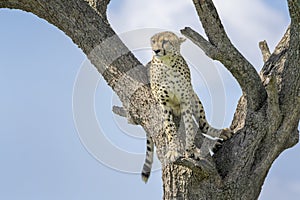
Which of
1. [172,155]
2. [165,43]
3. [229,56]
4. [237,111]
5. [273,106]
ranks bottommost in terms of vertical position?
[172,155]

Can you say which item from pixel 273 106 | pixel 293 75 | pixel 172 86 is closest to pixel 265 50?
pixel 293 75

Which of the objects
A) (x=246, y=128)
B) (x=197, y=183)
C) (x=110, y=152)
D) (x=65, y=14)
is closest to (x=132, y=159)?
(x=110, y=152)

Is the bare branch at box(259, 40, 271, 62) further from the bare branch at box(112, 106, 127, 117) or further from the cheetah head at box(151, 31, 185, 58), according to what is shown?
the bare branch at box(112, 106, 127, 117)

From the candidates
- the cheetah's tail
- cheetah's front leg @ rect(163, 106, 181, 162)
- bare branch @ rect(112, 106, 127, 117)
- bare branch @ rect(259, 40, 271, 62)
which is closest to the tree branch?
bare branch @ rect(259, 40, 271, 62)

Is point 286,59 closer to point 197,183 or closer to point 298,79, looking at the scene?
point 298,79

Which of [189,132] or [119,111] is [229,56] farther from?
[119,111]

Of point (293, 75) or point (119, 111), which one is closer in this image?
point (293, 75)

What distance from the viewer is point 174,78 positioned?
4746 millimetres

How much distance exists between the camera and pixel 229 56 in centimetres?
465

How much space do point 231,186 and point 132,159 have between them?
0.79m

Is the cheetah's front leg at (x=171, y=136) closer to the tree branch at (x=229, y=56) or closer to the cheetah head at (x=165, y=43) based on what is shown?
the cheetah head at (x=165, y=43)

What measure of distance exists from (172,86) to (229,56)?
46cm

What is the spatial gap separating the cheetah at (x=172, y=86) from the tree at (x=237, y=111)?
0.09m

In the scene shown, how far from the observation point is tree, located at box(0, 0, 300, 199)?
4.62 m
